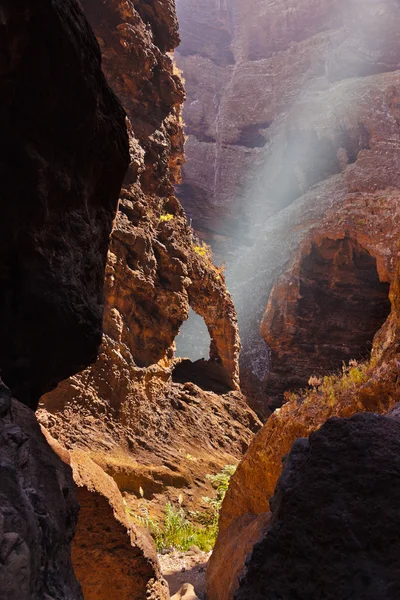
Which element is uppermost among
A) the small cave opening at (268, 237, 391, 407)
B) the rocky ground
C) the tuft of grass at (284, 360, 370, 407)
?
the small cave opening at (268, 237, 391, 407)

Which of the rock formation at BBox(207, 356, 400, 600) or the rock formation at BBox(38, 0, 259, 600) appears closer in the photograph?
the rock formation at BBox(207, 356, 400, 600)

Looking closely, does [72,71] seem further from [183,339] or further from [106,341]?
[183,339]

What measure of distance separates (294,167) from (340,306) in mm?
14491

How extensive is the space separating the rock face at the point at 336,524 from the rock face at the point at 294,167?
1585 centimetres

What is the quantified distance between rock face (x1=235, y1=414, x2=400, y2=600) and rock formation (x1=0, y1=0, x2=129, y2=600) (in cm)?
96

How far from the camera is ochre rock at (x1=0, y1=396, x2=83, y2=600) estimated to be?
56.0 inches

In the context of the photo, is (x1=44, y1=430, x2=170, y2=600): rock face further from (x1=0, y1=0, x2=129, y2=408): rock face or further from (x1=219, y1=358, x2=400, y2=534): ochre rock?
(x1=219, y1=358, x2=400, y2=534): ochre rock

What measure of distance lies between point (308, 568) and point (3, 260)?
2.37 meters

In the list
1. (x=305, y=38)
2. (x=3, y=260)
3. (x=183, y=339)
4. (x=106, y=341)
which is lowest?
(x=3, y=260)

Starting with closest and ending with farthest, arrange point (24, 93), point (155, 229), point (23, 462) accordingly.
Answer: point (23, 462)
point (24, 93)
point (155, 229)

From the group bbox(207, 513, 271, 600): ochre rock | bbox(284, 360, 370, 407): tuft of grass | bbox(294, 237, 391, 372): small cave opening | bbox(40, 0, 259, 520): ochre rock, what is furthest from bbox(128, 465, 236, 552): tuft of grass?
bbox(294, 237, 391, 372): small cave opening

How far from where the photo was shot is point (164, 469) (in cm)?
844

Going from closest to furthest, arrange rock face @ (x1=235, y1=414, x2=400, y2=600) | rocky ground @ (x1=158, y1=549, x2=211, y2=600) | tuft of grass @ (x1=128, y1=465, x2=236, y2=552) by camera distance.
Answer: rock face @ (x1=235, y1=414, x2=400, y2=600)
rocky ground @ (x1=158, y1=549, x2=211, y2=600)
tuft of grass @ (x1=128, y1=465, x2=236, y2=552)

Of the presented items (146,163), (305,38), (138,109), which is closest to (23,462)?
(146,163)
